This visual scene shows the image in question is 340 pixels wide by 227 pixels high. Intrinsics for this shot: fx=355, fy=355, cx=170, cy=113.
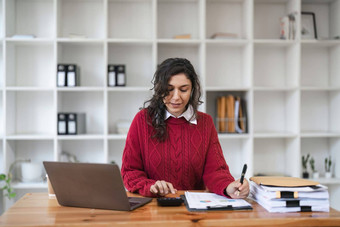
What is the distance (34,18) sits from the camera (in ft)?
11.3

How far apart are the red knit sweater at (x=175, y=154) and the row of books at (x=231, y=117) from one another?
143 cm

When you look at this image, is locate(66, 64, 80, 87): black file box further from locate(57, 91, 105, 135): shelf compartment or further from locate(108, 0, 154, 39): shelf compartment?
locate(108, 0, 154, 39): shelf compartment

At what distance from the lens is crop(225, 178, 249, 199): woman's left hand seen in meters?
1.51

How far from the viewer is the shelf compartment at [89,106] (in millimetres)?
3475

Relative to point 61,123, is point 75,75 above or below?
above

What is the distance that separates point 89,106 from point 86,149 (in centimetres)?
43

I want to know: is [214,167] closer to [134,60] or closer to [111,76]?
[111,76]

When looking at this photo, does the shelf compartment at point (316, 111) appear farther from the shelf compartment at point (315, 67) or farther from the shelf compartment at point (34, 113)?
the shelf compartment at point (34, 113)

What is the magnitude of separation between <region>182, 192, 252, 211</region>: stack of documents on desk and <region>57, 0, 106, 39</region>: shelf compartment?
2.36 metres

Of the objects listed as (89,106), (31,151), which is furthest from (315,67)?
(31,151)

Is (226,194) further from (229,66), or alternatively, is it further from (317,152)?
(317,152)

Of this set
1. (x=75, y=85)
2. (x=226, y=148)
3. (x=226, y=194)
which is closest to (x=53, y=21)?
(x=75, y=85)

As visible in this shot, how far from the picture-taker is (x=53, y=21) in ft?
11.4

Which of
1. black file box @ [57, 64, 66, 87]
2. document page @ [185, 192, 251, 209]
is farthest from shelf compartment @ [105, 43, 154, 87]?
document page @ [185, 192, 251, 209]
